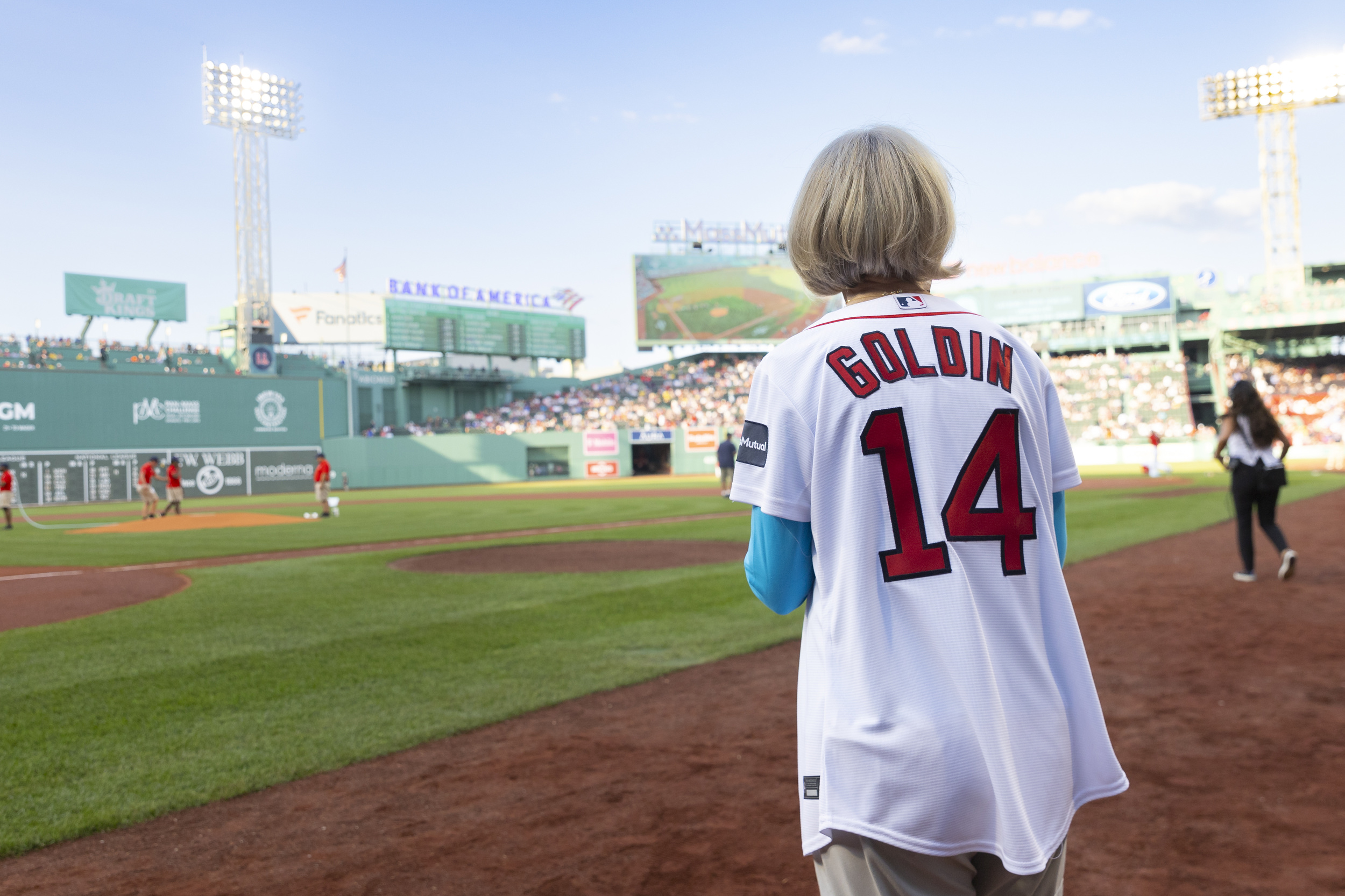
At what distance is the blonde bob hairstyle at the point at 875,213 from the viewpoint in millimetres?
1576

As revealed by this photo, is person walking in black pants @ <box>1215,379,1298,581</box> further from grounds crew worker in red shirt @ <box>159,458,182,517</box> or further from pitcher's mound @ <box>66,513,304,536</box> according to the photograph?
grounds crew worker in red shirt @ <box>159,458,182,517</box>

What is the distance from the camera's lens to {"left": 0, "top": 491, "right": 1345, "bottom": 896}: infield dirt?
3348 mm

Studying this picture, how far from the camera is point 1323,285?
53625 millimetres

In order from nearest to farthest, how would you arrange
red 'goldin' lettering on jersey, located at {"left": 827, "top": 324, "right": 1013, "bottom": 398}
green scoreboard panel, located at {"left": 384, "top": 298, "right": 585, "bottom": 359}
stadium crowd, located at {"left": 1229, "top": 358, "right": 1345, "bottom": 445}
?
red 'goldin' lettering on jersey, located at {"left": 827, "top": 324, "right": 1013, "bottom": 398} < stadium crowd, located at {"left": 1229, "top": 358, "right": 1345, "bottom": 445} < green scoreboard panel, located at {"left": 384, "top": 298, "right": 585, "bottom": 359}

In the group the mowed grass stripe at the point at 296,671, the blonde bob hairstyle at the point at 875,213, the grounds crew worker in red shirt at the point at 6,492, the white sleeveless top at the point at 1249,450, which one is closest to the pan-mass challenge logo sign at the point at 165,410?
the grounds crew worker in red shirt at the point at 6,492

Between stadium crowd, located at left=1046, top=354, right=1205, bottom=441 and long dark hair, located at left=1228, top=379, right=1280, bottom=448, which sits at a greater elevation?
stadium crowd, located at left=1046, top=354, right=1205, bottom=441

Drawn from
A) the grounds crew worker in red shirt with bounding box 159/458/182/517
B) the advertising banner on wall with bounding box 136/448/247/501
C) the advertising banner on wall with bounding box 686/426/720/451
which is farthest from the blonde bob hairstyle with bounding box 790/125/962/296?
the advertising banner on wall with bounding box 686/426/720/451

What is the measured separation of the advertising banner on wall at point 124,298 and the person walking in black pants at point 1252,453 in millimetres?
55016

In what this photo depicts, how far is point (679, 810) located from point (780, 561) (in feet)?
9.32

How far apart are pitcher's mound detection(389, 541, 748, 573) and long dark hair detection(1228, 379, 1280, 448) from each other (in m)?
6.26

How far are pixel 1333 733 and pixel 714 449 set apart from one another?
47403 mm

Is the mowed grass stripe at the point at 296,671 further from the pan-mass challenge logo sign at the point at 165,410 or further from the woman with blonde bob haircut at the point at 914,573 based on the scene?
the pan-mass challenge logo sign at the point at 165,410

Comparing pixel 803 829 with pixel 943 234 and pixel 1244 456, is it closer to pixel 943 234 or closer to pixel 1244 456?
pixel 943 234

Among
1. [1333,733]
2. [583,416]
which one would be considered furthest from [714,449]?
[1333,733]
